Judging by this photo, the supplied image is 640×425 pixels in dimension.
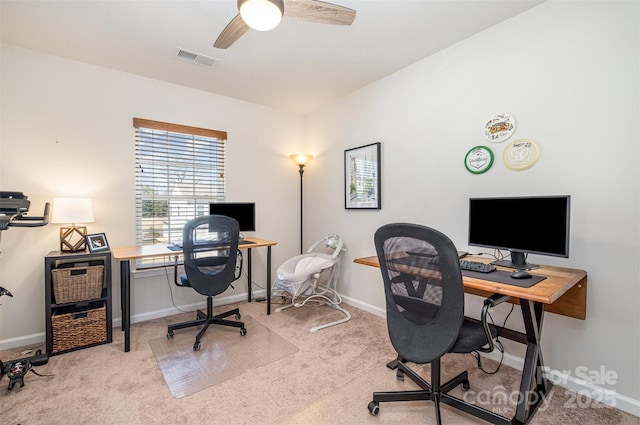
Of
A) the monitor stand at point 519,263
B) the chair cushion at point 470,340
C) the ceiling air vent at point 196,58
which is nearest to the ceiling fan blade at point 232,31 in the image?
the ceiling air vent at point 196,58

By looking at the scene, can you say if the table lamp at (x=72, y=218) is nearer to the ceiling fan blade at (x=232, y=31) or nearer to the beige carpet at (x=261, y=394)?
the beige carpet at (x=261, y=394)

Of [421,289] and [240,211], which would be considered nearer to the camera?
[421,289]

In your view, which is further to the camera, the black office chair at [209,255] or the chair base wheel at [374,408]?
the black office chair at [209,255]

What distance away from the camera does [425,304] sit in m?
1.54

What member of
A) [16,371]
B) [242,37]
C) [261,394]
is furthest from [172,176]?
[261,394]

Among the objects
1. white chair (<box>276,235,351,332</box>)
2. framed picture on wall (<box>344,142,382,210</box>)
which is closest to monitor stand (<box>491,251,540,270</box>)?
framed picture on wall (<box>344,142,382,210</box>)

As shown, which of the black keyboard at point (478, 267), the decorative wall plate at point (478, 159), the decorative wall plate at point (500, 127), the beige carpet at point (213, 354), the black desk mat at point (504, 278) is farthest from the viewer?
the decorative wall plate at point (478, 159)

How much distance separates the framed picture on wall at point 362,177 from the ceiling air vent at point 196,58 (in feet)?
5.73

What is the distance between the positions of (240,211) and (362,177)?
4.88 feet

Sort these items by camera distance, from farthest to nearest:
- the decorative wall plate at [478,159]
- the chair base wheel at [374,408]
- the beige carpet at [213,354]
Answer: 1. the decorative wall plate at [478,159]
2. the beige carpet at [213,354]
3. the chair base wheel at [374,408]

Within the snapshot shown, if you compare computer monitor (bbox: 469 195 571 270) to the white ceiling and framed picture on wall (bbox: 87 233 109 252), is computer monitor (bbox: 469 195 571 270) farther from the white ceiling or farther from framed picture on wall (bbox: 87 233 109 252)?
framed picture on wall (bbox: 87 233 109 252)

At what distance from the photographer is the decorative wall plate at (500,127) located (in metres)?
2.25

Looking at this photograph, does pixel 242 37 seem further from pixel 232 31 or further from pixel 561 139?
pixel 561 139

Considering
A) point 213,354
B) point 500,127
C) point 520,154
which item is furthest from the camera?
point 213,354
